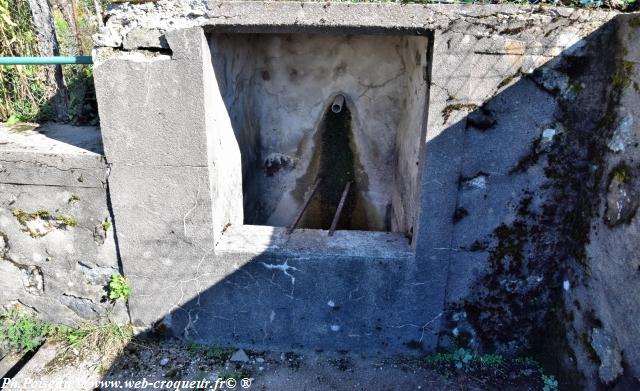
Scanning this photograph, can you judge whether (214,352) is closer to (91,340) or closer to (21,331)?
(91,340)

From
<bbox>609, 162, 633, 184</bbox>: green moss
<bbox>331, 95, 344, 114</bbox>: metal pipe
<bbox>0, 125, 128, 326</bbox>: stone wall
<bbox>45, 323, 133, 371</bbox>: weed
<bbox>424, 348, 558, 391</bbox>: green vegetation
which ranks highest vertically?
<bbox>331, 95, 344, 114</bbox>: metal pipe

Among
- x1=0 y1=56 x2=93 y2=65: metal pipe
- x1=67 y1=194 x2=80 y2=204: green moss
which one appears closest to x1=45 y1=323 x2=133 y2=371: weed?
x1=67 y1=194 x2=80 y2=204: green moss

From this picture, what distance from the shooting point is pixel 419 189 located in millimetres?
2650

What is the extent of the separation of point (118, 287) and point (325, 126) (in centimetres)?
199

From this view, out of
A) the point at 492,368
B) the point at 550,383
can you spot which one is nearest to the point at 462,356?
the point at 492,368

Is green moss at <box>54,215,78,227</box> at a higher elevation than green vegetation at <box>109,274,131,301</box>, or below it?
higher

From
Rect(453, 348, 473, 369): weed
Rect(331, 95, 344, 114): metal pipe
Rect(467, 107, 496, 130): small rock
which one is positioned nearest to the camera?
Rect(467, 107, 496, 130): small rock

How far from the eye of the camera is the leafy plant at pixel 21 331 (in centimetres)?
300

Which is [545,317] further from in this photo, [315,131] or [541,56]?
[315,131]

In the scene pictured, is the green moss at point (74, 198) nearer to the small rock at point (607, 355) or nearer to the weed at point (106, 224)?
the weed at point (106, 224)

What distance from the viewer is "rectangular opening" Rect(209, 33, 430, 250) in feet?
11.8

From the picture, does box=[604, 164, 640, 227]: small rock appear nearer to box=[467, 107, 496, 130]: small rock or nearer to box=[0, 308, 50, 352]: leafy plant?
box=[467, 107, 496, 130]: small rock

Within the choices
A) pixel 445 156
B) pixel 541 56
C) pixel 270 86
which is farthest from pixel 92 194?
pixel 541 56

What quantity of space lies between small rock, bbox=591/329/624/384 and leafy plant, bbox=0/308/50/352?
10.8 ft
